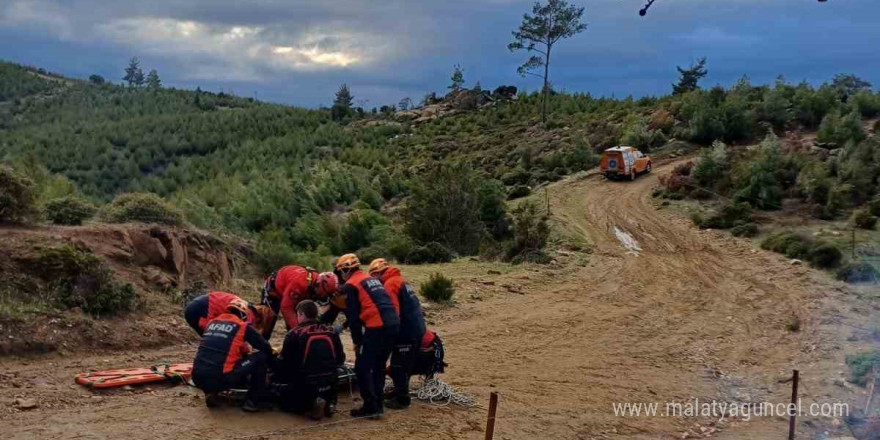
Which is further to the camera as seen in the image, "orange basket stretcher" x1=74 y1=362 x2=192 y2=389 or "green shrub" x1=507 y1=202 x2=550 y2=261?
"green shrub" x1=507 y1=202 x2=550 y2=261

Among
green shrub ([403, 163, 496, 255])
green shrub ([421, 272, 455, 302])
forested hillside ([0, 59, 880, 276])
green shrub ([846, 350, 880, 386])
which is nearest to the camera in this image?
green shrub ([846, 350, 880, 386])

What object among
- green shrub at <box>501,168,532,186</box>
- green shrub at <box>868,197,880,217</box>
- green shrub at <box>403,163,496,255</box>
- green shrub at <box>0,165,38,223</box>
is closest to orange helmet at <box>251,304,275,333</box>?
green shrub at <box>0,165,38,223</box>

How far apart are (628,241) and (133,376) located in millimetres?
20222

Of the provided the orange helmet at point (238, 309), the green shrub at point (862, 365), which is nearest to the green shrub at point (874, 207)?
the green shrub at point (862, 365)

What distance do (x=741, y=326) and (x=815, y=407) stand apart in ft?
16.3

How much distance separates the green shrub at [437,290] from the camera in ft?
51.2

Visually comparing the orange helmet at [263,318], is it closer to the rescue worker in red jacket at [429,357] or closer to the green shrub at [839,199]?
the rescue worker in red jacket at [429,357]

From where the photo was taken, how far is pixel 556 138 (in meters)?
54.9

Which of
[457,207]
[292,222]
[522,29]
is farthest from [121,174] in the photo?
[522,29]

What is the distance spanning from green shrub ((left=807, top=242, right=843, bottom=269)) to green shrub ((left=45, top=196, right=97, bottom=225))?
18.4 meters

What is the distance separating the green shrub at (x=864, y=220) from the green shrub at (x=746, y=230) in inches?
117

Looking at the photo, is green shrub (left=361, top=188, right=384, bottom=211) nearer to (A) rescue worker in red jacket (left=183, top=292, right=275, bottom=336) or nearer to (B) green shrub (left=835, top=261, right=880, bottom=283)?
(B) green shrub (left=835, top=261, right=880, bottom=283)

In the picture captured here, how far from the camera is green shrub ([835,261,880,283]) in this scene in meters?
19.4

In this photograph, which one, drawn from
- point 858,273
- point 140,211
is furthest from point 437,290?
point 858,273
